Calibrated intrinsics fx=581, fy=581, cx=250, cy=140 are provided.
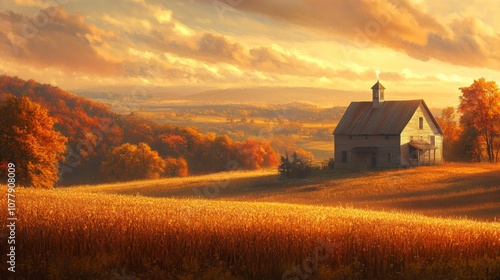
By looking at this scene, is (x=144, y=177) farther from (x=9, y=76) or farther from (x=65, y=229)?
(x=65, y=229)

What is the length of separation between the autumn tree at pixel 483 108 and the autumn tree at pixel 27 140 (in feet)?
179

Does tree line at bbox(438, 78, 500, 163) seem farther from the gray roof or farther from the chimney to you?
the chimney

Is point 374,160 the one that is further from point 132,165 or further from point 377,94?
point 132,165

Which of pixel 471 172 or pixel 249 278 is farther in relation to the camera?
pixel 471 172

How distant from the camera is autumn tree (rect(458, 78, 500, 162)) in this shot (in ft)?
254

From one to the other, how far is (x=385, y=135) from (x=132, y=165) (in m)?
35.3

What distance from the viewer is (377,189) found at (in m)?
49.6

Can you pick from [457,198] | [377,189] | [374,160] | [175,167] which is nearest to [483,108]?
[374,160]

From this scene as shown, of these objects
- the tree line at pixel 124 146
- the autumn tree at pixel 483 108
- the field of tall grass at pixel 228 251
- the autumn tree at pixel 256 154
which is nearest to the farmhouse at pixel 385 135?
the autumn tree at pixel 483 108

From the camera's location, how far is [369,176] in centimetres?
5778

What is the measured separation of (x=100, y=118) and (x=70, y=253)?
299ft

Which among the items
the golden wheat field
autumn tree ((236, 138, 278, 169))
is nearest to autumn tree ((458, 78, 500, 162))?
autumn tree ((236, 138, 278, 169))

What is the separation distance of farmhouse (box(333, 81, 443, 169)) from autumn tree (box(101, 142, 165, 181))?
26.6 meters

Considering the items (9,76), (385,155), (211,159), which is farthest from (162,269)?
(9,76)
